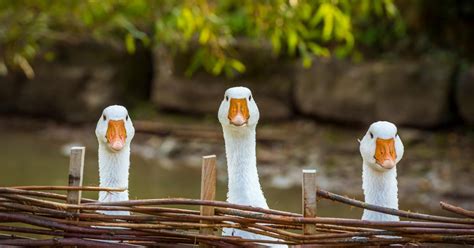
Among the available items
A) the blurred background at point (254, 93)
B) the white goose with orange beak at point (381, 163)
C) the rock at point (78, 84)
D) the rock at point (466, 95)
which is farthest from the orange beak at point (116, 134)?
the rock at point (78, 84)

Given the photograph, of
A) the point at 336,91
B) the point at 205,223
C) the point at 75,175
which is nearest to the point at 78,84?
the point at 336,91

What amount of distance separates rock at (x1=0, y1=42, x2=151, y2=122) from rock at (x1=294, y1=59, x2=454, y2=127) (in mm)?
1863

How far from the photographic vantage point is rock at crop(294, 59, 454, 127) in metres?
6.72

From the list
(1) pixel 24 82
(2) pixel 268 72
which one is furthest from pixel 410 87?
(1) pixel 24 82

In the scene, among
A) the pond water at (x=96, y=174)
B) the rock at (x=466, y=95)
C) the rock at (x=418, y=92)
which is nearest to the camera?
the pond water at (x=96, y=174)

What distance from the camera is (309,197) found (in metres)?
1.86

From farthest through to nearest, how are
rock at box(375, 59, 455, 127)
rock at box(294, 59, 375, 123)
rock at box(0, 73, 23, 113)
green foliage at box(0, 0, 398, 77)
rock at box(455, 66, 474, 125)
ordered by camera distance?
rock at box(0, 73, 23, 113) → rock at box(294, 59, 375, 123) → rock at box(375, 59, 455, 127) → rock at box(455, 66, 474, 125) → green foliage at box(0, 0, 398, 77)

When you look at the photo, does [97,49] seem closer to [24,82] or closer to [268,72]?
[24,82]

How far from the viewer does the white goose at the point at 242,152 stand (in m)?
2.09

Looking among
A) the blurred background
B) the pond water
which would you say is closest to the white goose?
the pond water

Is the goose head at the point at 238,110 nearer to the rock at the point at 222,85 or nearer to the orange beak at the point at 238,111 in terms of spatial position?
the orange beak at the point at 238,111

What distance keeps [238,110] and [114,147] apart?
31cm

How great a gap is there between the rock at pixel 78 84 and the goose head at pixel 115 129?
6.15 metres

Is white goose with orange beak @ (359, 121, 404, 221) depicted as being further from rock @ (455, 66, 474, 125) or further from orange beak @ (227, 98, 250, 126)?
rock @ (455, 66, 474, 125)
